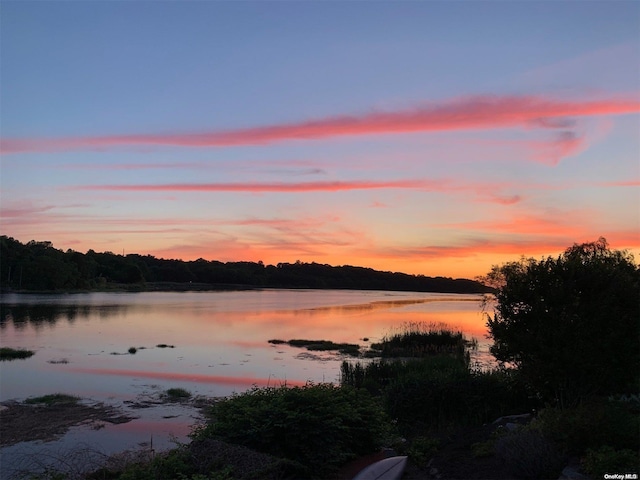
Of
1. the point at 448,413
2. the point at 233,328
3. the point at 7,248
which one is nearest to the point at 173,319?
the point at 233,328

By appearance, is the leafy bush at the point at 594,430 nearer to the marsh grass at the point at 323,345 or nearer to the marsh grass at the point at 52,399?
the marsh grass at the point at 52,399

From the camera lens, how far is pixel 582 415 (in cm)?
748

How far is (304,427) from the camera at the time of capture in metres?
8.27

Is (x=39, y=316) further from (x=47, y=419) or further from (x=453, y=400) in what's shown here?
(x=453, y=400)

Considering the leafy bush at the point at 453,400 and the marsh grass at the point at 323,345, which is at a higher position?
the leafy bush at the point at 453,400

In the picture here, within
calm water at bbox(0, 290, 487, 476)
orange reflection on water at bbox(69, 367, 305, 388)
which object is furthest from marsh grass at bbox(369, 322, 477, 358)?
orange reflection on water at bbox(69, 367, 305, 388)

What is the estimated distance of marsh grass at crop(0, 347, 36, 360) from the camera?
2775cm

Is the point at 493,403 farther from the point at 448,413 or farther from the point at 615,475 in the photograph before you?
the point at 615,475

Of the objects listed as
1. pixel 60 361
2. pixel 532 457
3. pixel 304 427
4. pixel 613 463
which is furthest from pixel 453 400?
pixel 60 361

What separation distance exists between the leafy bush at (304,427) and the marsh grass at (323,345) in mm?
22231

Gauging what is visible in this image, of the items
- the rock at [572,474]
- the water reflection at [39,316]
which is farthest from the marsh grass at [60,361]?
the rock at [572,474]

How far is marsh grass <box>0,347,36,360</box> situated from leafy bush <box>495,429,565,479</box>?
27.2 m

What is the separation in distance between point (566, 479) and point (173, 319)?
50653mm

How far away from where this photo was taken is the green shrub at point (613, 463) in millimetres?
6195
